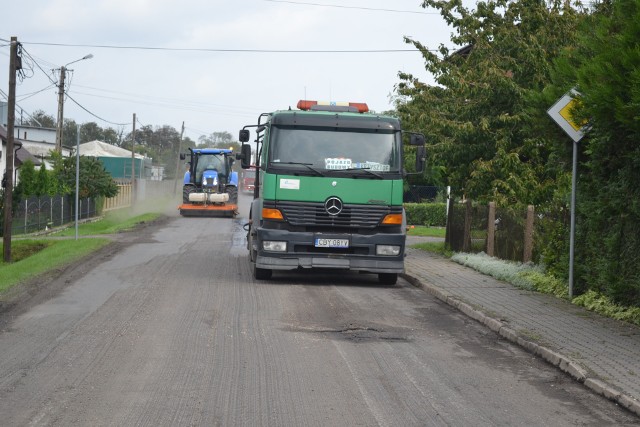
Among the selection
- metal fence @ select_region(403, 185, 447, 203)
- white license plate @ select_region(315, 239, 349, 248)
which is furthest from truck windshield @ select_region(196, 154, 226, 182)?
white license plate @ select_region(315, 239, 349, 248)

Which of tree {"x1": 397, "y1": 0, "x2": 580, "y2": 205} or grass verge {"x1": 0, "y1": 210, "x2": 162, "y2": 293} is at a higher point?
tree {"x1": 397, "y1": 0, "x2": 580, "y2": 205}

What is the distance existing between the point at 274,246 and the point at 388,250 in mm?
2063

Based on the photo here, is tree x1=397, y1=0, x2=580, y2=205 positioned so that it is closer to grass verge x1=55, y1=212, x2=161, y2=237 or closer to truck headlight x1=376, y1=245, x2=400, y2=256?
truck headlight x1=376, y1=245, x2=400, y2=256

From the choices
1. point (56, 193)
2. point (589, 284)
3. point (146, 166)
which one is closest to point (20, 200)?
point (56, 193)

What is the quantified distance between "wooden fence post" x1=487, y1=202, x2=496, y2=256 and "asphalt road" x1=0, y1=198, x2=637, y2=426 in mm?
5981

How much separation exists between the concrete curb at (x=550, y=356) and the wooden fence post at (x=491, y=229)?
615cm

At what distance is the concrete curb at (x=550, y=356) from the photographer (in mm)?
7250

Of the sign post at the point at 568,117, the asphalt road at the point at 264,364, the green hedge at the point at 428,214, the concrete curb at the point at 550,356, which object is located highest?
the sign post at the point at 568,117

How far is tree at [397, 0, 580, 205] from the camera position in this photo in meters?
21.1

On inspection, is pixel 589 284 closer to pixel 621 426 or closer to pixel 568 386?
pixel 568 386

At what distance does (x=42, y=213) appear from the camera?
3803 cm

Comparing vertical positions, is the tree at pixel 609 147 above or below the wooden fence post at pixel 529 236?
above

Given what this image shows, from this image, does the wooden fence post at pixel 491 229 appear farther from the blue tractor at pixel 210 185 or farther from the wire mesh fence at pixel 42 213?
the blue tractor at pixel 210 185

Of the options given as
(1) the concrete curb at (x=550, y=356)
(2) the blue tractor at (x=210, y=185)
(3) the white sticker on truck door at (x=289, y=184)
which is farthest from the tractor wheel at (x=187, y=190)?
(1) the concrete curb at (x=550, y=356)
